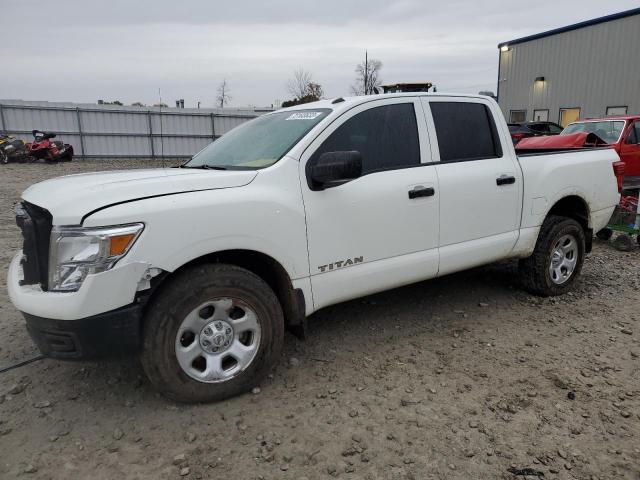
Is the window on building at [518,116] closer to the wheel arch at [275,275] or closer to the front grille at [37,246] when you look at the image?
the wheel arch at [275,275]

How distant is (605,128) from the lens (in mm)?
10484

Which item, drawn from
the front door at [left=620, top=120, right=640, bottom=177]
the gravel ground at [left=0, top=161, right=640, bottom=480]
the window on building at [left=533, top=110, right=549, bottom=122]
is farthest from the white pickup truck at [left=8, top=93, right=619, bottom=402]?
the window on building at [left=533, top=110, right=549, bottom=122]

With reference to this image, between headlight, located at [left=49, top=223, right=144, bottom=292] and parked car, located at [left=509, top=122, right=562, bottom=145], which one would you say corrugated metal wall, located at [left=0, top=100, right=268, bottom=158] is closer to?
parked car, located at [left=509, top=122, right=562, bottom=145]

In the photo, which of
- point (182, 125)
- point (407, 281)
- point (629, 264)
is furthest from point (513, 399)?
point (182, 125)

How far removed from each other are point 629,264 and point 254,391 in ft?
17.1

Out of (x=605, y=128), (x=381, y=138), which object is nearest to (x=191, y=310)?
(x=381, y=138)

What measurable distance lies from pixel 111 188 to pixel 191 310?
810mm

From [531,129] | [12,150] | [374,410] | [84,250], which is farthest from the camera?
[12,150]

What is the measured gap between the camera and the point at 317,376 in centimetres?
337

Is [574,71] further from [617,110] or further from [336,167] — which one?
[336,167]

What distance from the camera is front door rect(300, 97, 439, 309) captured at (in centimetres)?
324

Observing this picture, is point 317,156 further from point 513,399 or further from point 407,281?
point 513,399

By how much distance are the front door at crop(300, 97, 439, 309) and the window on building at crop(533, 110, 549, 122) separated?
24.9m

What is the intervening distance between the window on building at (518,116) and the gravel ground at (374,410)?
2543cm
